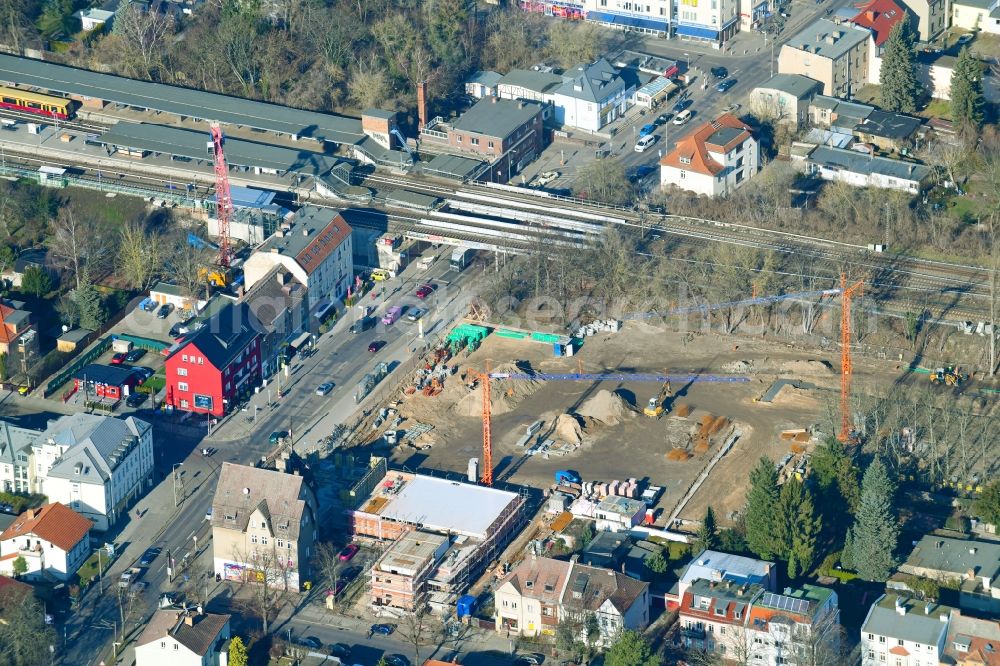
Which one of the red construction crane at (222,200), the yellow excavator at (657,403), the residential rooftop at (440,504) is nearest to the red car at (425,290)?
the red construction crane at (222,200)

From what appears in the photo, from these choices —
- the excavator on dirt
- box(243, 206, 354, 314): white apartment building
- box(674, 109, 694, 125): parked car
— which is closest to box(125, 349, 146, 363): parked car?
box(243, 206, 354, 314): white apartment building

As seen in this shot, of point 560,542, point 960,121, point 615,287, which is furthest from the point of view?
point 960,121

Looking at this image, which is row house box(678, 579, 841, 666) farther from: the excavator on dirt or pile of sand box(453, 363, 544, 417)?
the excavator on dirt

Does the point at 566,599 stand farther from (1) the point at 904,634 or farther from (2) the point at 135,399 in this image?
(2) the point at 135,399

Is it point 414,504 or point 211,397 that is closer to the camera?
point 414,504

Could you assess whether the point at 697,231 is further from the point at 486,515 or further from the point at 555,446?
the point at 486,515

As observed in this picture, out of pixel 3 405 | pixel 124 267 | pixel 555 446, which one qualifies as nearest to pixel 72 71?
pixel 124 267

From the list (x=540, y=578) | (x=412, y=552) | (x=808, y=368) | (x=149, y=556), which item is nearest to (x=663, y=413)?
(x=808, y=368)

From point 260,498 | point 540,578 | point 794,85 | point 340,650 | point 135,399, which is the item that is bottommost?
point 340,650
